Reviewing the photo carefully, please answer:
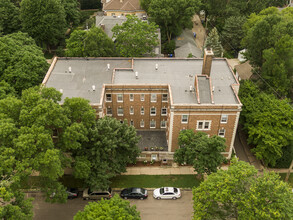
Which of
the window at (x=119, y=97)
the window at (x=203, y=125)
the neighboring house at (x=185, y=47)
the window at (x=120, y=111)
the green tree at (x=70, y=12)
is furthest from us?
the green tree at (x=70, y=12)

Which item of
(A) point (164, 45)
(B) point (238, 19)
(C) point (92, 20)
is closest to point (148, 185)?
(A) point (164, 45)

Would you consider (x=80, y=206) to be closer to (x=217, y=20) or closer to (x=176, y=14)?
(x=176, y=14)

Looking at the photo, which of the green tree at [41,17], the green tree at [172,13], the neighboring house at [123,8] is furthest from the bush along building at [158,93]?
the neighboring house at [123,8]

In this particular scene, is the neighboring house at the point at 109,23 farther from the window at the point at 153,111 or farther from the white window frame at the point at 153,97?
the white window frame at the point at 153,97

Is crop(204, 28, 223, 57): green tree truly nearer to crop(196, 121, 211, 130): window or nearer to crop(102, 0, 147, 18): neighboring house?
crop(102, 0, 147, 18): neighboring house

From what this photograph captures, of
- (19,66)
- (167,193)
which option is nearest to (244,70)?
(167,193)

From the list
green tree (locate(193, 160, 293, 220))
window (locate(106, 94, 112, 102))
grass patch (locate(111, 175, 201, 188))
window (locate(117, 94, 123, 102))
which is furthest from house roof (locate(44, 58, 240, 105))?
green tree (locate(193, 160, 293, 220))
